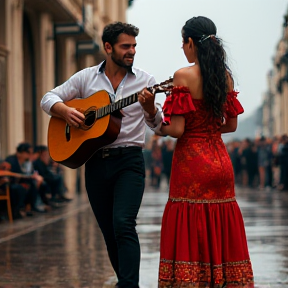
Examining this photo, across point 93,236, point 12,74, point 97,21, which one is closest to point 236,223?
point 93,236

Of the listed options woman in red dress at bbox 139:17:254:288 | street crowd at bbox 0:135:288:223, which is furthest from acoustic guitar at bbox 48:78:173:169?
street crowd at bbox 0:135:288:223

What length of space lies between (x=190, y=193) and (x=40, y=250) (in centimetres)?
514

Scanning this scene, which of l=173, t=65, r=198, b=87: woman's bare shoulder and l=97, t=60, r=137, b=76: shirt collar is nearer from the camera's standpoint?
l=173, t=65, r=198, b=87: woman's bare shoulder

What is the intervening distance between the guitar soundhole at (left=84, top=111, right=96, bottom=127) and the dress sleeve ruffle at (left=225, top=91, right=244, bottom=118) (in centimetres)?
109

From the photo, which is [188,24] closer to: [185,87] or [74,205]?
[185,87]

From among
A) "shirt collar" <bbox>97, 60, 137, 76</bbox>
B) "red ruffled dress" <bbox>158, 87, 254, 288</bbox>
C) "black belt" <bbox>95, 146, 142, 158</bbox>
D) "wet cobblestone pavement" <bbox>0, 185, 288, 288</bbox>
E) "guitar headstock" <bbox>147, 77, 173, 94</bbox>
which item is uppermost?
"shirt collar" <bbox>97, 60, 137, 76</bbox>

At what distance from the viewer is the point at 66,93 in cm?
681

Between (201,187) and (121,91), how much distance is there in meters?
1.19

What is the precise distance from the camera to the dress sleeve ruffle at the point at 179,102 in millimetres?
5562

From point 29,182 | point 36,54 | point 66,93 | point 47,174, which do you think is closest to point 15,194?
point 29,182

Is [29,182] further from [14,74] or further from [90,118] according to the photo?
[90,118]

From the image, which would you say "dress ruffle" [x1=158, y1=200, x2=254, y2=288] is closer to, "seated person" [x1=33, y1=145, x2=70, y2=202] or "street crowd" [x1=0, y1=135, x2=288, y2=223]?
"street crowd" [x1=0, y1=135, x2=288, y2=223]

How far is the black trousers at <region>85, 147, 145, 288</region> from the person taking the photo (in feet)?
20.5

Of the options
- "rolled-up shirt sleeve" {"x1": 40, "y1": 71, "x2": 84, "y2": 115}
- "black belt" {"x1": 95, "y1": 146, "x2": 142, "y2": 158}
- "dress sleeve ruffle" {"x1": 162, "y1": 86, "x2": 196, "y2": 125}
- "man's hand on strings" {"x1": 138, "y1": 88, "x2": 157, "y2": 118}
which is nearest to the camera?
"dress sleeve ruffle" {"x1": 162, "y1": 86, "x2": 196, "y2": 125}
